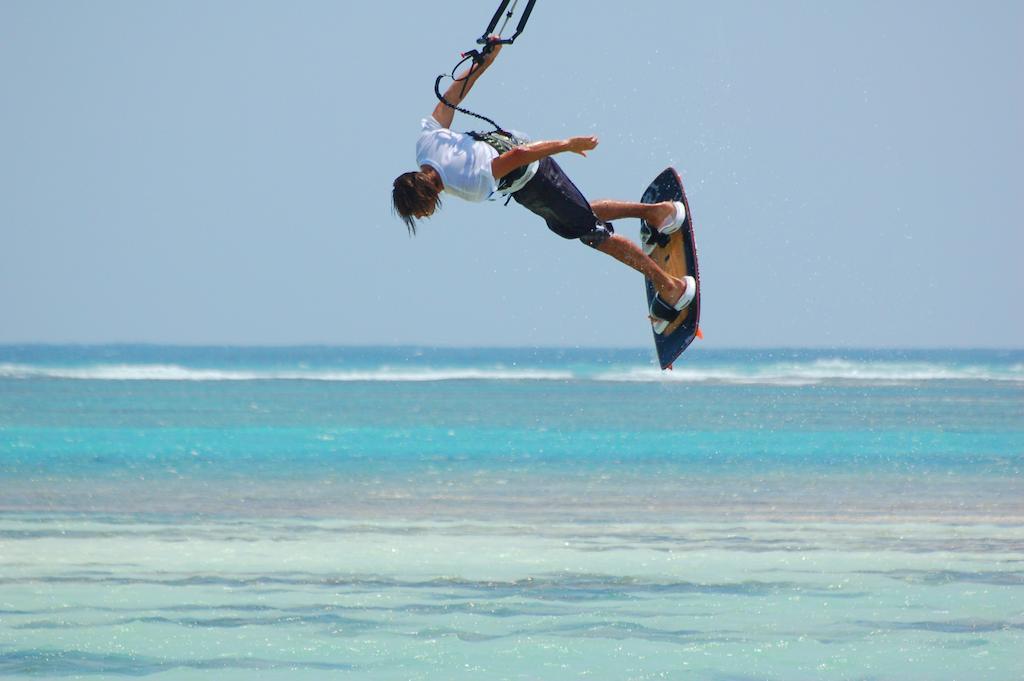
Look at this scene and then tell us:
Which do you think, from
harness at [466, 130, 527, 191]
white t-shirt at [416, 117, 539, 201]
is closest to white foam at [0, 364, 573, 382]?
harness at [466, 130, 527, 191]

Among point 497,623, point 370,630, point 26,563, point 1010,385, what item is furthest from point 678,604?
point 1010,385

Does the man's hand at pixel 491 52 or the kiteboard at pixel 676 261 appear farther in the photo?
the kiteboard at pixel 676 261

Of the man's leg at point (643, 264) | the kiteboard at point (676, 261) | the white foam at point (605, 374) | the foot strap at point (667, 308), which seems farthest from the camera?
the white foam at point (605, 374)

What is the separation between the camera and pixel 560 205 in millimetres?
8141

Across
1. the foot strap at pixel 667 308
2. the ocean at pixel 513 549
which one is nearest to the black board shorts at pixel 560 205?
the foot strap at pixel 667 308

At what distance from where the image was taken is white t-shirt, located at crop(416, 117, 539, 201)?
291 inches

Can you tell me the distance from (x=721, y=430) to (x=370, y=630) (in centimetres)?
1485

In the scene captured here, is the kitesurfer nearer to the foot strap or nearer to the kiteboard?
the foot strap

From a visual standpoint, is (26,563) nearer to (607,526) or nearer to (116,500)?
(116,500)

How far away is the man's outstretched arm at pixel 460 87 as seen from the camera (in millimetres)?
7484

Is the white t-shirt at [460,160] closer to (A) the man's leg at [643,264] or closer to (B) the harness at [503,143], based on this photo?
(B) the harness at [503,143]

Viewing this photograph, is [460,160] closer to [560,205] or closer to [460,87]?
[460,87]

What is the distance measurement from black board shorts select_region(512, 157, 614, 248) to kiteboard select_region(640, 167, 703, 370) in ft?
3.46

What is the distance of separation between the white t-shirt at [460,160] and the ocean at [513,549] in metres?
2.48
